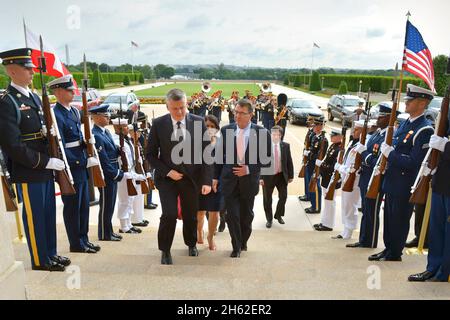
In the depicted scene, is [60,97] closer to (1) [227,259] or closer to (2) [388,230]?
(1) [227,259]

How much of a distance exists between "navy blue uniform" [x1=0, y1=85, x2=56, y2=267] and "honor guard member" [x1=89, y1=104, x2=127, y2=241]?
1.30 metres

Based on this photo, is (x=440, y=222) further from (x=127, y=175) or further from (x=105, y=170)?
(x=127, y=175)

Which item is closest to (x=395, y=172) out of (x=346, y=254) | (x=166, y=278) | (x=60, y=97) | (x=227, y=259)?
(x=346, y=254)

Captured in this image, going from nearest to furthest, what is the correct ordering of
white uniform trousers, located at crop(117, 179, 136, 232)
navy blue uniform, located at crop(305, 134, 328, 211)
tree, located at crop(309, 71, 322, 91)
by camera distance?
white uniform trousers, located at crop(117, 179, 136, 232)
navy blue uniform, located at crop(305, 134, 328, 211)
tree, located at crop(309, 71, 322, 91)

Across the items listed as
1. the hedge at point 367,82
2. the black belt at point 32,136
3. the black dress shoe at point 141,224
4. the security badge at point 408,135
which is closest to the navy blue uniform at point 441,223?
the security badge at point 408,135

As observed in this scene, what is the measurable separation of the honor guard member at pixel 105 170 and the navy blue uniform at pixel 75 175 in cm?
59

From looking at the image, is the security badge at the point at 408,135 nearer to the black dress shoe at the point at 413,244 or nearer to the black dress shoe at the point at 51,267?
the black dress shoe at the point at 413,244

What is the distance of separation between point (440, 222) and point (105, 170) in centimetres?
399

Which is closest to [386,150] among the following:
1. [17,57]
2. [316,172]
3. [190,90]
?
[316,172]

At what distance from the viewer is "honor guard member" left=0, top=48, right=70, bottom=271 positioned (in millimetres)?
3713

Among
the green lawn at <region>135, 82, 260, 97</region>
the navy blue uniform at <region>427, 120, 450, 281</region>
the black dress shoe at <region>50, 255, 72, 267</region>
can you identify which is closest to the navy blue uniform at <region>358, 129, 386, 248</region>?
the navy blue uniform at <region>427, 120, 450, 281</region>

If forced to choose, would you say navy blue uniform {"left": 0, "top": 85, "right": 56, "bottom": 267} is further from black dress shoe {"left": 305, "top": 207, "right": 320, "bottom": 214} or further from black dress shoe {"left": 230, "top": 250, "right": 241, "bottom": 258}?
black dress shoe {"left": 305, "top": 207, "right": 320, "bottom": 214}

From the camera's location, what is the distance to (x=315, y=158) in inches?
304

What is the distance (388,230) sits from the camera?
4645mm
